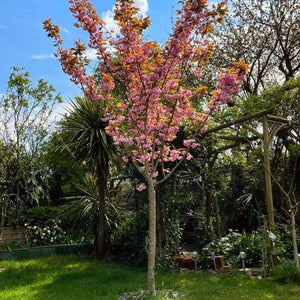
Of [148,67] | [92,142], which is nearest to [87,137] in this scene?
[92,142]

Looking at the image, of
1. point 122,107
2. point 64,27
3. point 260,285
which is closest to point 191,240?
point 260,285

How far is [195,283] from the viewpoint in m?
4.61

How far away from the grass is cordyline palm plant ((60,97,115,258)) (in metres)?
1.29

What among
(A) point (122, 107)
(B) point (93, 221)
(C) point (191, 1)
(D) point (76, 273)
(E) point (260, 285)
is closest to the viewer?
(C) point (191, 1)

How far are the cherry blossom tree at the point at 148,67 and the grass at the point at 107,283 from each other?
695 millimetres

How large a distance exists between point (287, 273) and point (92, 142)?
429 centimetres

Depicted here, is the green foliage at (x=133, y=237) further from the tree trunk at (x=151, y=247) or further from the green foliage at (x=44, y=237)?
the tree trunk at (x=151, y=247)

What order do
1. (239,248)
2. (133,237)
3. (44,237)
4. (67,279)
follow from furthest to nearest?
(44,237) < (133,237) < (239,248) < (67,279)

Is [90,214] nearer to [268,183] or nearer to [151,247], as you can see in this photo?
[151,247]

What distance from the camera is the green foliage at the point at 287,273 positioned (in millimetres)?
4328

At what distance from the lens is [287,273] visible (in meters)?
4.36

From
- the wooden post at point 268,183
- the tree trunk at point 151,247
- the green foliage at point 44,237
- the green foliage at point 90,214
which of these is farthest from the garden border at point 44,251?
the wooden post at point 268,183

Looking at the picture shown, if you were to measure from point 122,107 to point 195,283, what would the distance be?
8.80 feet

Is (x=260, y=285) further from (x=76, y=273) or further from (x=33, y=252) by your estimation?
(x=33, y=252)
